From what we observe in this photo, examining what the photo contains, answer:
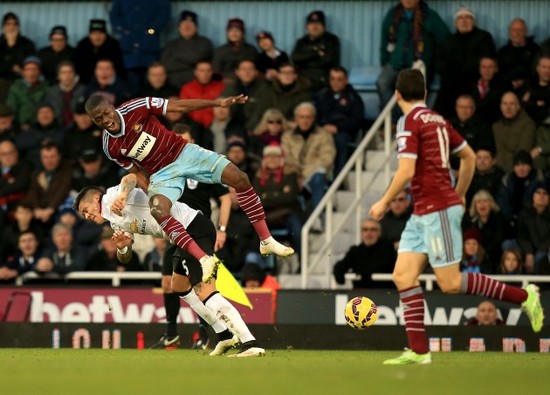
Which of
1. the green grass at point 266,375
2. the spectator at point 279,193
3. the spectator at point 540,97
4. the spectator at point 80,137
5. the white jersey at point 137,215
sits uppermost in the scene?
the spectator at point 540,97

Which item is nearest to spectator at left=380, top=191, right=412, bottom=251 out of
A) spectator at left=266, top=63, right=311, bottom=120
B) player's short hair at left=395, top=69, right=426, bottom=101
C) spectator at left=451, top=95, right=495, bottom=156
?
spectator at left=451, top=95, right=495, bottom=156

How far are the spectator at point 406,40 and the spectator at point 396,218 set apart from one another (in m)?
2.27

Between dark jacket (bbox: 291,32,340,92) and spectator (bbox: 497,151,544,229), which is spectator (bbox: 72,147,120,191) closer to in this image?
dark jacket (bbox: 291,32,340,92)

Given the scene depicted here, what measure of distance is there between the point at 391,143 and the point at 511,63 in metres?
1.96

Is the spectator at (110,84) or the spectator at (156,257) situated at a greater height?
the spectator at (110,84)

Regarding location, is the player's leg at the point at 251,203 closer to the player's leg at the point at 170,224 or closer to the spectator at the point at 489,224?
the player's leg at the point at 170,224

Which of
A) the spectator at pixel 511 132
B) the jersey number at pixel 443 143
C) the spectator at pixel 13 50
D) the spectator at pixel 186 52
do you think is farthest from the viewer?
the spectator at pixel 13 50

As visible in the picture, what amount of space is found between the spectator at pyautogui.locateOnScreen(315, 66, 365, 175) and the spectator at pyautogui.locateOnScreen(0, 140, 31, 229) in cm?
413

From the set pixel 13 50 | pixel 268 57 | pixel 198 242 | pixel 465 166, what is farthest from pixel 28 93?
pixel 465 166

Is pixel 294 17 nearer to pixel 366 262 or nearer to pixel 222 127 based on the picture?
pixel 222 127

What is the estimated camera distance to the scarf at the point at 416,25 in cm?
1959

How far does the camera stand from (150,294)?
56.0ft

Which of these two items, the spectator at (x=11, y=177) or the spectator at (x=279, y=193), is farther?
the spectator at (x=11, y=177)

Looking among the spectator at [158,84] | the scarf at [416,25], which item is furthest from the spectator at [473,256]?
the spectator at [158,84]
